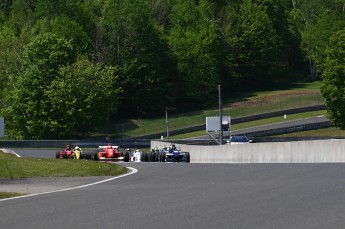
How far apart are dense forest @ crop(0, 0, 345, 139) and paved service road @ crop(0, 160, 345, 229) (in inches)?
2420

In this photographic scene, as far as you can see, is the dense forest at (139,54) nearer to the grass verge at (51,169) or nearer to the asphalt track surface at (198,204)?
the grass verge at (51,169)

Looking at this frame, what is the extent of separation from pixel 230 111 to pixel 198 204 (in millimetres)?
77910

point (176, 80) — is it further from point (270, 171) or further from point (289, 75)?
point (270, 171)

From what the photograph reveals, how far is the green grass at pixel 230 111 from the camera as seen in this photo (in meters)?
88.9

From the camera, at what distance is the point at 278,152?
39938mm

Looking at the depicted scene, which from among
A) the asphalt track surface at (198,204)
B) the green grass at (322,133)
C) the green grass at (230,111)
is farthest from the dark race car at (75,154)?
the green grass at (230,111)

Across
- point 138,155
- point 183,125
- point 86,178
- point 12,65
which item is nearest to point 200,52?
point 183,125

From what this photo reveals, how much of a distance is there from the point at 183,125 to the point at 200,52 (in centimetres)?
1510

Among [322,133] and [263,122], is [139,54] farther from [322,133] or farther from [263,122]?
[322,133]

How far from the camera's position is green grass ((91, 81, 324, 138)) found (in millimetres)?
88938

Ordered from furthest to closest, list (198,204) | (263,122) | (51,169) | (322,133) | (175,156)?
(263,122) → (322,133) → (175,156) → (51,169) → (198,204)

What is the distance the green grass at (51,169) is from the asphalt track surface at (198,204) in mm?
5267

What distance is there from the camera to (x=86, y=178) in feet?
91.0

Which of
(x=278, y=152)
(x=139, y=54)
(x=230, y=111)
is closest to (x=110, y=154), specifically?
(x=278, y=152)
